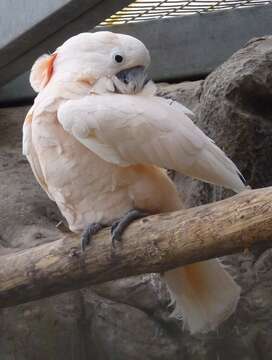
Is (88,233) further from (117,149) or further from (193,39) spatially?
(193,39)

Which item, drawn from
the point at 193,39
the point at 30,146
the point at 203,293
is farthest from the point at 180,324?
the point at 193,39

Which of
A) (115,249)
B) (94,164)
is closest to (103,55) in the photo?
(94,164)

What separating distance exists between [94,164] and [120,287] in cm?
74

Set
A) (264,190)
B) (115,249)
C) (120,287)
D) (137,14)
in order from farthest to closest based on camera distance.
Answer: (137,14)
(120,287)
(115,249)
(264,190)

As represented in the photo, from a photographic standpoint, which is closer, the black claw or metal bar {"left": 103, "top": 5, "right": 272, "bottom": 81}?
the black claw

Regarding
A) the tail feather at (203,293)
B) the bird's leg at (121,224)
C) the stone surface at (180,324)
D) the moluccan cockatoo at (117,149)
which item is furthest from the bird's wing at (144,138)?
the stone surface at (180,324)

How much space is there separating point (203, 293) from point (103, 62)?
0.74 m

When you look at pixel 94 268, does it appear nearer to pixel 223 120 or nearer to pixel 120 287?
pixel 120 287

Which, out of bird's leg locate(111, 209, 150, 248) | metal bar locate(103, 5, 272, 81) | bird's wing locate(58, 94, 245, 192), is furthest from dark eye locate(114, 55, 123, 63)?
metal bar locate(103, 5, 272, 81)

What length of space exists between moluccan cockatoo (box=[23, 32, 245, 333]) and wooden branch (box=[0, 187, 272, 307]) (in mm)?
59

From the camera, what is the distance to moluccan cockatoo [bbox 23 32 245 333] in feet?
7.93

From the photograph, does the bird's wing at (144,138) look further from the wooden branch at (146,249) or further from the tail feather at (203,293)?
the tail feather at (203,293)

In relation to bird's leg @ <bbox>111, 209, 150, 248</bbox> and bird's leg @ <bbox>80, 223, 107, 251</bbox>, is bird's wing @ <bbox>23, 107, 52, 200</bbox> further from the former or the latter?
bird's leg @ <bbox>111, 209, 150, 248</bbox>

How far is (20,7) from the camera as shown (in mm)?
3174
